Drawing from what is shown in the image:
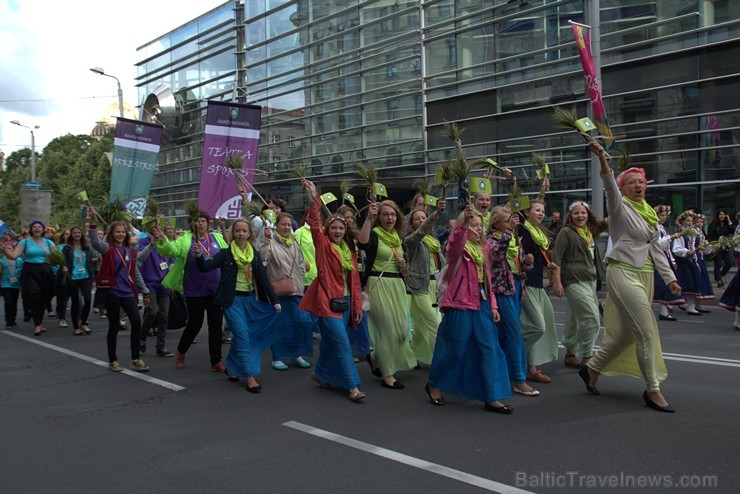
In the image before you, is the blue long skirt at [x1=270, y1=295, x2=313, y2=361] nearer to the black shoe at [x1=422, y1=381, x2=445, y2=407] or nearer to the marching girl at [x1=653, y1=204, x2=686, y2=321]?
the black shoe at [x1=422, y1=381, x2=445, y2=407]

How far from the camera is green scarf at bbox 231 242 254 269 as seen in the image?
6695 mm

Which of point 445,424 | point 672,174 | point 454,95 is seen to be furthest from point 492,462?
point 454,95

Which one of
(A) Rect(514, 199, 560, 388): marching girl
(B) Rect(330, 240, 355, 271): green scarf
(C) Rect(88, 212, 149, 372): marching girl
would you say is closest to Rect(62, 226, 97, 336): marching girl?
(C) Rect(88, 212, 149, 372): marching girl

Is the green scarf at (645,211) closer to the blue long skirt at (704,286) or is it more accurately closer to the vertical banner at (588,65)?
the blue long skirt at (704,286)

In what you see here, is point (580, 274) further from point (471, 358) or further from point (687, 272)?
point (687, 272)

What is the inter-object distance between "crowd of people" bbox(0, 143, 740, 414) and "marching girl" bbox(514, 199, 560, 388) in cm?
1

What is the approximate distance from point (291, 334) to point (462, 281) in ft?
8.72

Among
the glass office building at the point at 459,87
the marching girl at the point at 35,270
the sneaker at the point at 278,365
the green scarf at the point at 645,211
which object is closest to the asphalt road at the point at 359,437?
the sneaker at the point at 278,365

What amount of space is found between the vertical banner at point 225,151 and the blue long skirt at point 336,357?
197 inches

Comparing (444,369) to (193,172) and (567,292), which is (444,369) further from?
(193,172)

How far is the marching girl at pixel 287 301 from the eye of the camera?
734 centimetres

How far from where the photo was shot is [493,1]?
21953 millimetres

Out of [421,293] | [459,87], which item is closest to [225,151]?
[421,293]

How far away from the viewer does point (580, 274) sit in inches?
256
